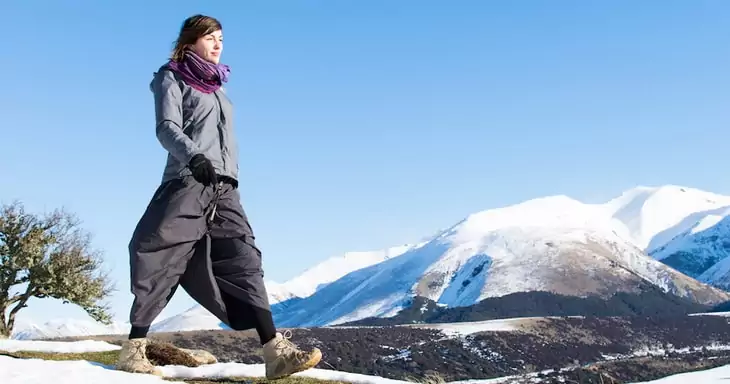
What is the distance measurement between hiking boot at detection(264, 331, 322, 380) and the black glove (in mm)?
1954

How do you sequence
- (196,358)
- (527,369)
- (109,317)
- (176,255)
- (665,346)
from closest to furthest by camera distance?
(176,255) → (196,358) → (109,317) → (527,369) → (665,346)

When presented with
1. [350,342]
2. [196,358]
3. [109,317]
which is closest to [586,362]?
[350,342]

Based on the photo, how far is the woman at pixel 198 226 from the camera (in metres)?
7.73

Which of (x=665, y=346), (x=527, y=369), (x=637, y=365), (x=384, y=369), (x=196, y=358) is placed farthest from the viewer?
(x=665, y=346)

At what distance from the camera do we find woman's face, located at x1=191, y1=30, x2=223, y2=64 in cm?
838

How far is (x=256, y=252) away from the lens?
8.35 m

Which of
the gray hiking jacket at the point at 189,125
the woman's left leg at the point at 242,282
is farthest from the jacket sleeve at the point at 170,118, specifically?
the woman's left leg at the point at 242,282

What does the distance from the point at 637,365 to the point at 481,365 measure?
2561cm

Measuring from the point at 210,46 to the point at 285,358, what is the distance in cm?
351

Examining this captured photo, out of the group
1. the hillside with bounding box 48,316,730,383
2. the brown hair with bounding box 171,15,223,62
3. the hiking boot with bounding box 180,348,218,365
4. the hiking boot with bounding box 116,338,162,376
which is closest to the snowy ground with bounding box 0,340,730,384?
the hiking boot with bounding box 116,338,162,376

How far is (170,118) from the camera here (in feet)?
26.0

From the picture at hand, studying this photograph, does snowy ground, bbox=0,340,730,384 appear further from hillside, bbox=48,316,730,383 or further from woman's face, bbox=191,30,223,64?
hillside, bbox=48,316,730,383

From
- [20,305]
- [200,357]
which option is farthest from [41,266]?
[200,357]

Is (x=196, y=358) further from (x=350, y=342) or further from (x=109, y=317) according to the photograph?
(x=350, y=342)
